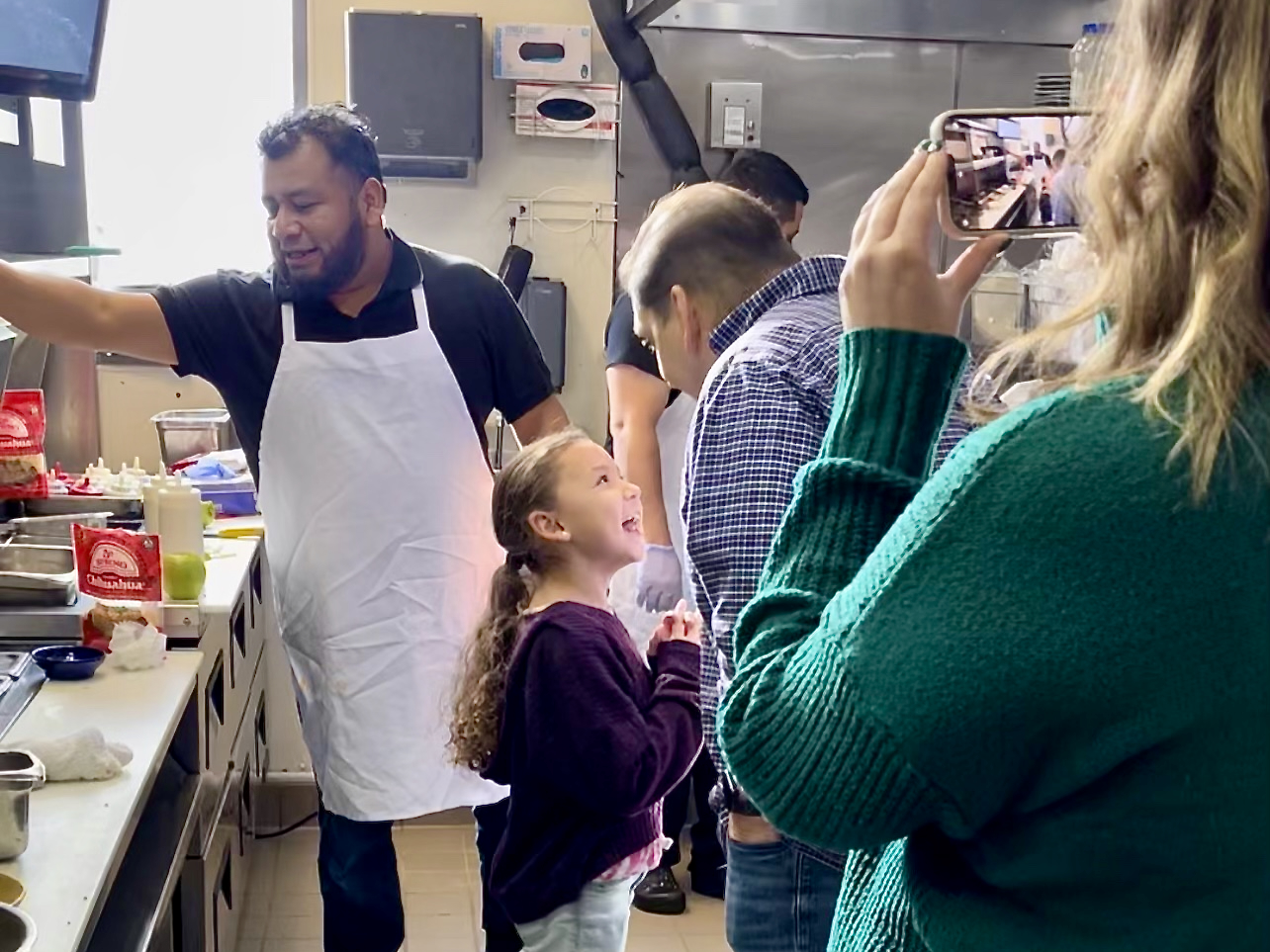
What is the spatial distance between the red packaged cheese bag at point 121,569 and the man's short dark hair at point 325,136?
0.69 m

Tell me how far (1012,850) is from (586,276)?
2.88 m

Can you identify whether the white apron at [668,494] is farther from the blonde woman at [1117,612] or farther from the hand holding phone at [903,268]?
the blonde woman at [1117,612]

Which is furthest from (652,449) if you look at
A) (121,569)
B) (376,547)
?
(121,569)

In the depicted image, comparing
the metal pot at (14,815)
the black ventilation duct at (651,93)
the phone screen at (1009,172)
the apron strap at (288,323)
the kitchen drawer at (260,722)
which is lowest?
the kitchen drawer at (260,722)

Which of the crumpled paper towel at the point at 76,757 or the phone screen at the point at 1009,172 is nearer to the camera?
the phone screen at the point at 1009,172

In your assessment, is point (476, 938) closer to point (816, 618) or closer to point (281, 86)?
point (281, 86)

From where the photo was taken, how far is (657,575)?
278 centimetres

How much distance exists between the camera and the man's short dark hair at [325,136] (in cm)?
227

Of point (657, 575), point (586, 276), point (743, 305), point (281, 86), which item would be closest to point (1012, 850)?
point (743, 305)

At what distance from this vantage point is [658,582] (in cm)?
278

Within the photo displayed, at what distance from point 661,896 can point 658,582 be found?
0.84 meters

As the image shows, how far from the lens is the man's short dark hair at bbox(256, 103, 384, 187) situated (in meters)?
2.27

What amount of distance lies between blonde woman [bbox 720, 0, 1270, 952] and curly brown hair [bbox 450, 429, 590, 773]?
4.00 feet

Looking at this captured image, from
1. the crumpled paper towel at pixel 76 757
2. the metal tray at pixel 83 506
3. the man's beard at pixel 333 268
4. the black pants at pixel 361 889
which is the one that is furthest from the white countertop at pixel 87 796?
the metal tray at pixel 83 506
